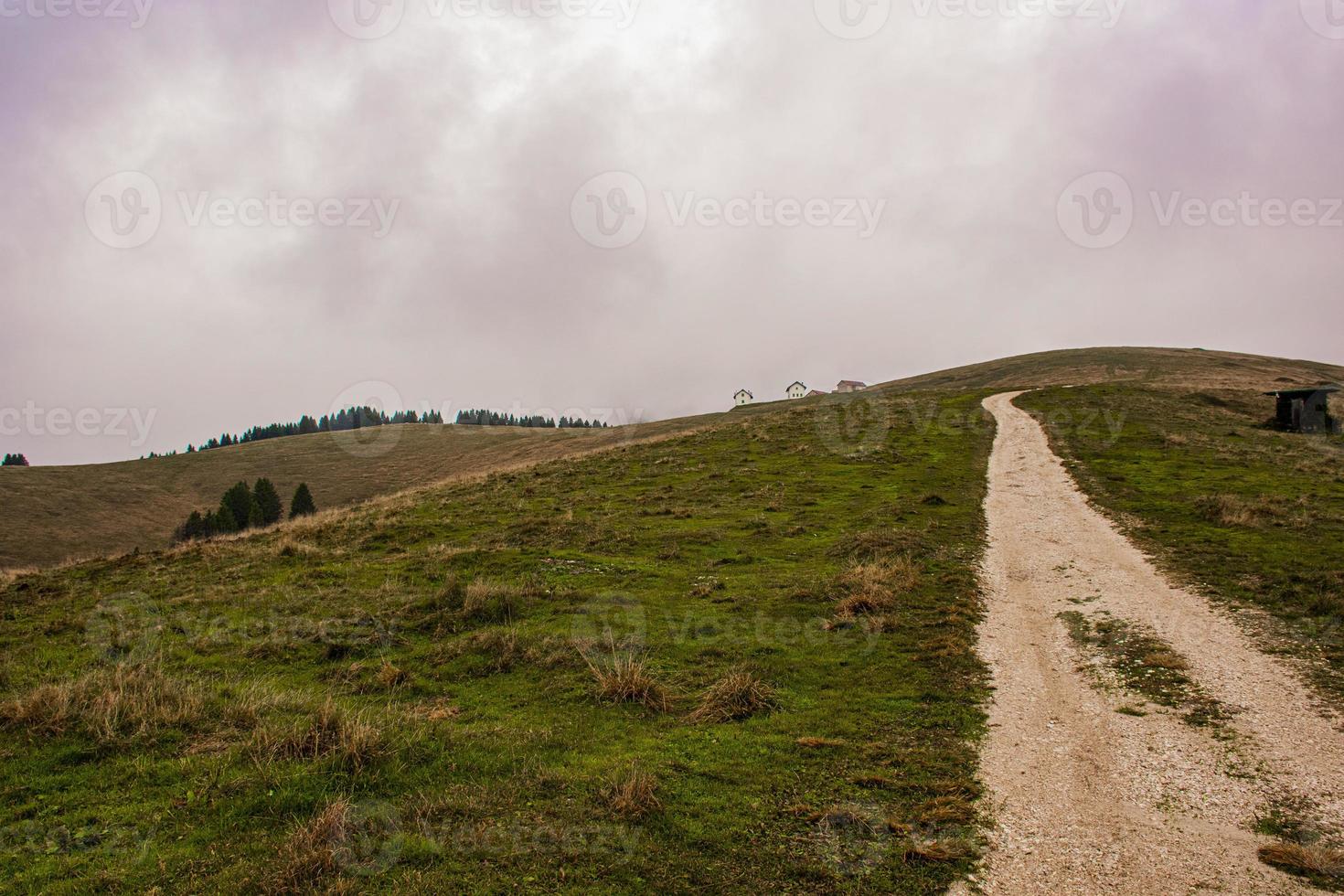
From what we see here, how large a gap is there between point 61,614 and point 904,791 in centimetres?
2037

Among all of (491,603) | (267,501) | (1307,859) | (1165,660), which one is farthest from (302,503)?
(1307,859)

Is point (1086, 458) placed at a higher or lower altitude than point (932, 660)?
higher

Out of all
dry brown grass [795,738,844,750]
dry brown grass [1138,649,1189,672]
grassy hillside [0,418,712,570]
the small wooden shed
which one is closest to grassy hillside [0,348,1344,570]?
grassy hillside [0,418,712,570]

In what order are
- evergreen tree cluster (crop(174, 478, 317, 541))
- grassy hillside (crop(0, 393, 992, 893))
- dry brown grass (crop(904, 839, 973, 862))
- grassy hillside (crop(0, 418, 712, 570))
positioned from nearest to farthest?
grassy hillside (crop(0, 393, 992, 893))
dry brown grass (crop(904, 839, 973, 862))
evergreen tree cluster (crop(174, 478, 317, 541))
grassy hillside (crop(0, 418, 712, 570))

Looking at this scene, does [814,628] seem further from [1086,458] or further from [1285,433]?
[1285,433]

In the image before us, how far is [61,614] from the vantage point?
16094mm

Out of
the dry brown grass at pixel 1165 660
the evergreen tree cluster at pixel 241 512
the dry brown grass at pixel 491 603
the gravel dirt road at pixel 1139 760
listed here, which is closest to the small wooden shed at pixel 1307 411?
the gravel dirt road at pixel 1139 760

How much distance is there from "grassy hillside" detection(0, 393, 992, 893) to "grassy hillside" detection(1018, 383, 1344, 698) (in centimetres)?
589

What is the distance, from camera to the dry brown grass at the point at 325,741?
8.20m

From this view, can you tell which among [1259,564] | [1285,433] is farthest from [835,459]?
[1285,433]

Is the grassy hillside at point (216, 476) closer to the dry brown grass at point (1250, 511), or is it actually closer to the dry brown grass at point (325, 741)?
the dry brown grass at point (1250, 511)

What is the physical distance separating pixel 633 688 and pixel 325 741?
4.71 m

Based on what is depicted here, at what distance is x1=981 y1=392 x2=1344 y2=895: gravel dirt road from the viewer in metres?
6.66

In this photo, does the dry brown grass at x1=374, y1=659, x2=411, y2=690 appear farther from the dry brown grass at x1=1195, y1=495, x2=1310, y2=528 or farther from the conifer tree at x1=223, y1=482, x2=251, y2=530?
the conifer tree at x1=223, y1=482, x2=251, y2=530
